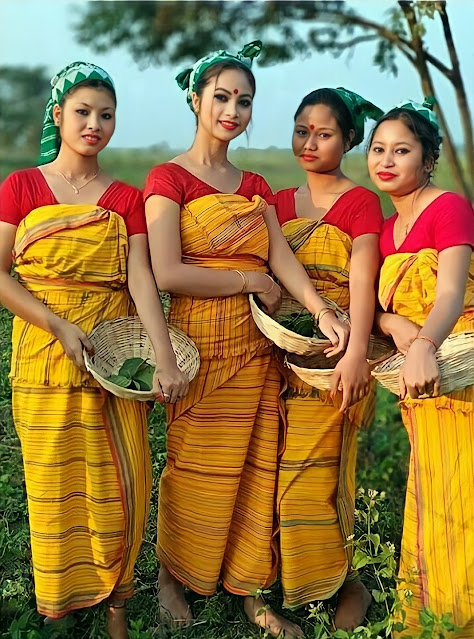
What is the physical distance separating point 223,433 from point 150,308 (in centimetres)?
50

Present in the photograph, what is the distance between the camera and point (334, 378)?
2197mm

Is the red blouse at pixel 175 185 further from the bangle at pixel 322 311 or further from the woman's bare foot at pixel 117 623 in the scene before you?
the woman's bare foot at pixel 117 623

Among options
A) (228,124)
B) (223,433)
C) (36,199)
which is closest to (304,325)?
(223,433)

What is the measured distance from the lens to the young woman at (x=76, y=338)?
83.7 inches

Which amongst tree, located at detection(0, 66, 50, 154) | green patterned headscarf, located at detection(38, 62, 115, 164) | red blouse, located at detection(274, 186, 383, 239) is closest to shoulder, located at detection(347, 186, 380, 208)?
red blouse, located at detection(274, 186, 383, 239)

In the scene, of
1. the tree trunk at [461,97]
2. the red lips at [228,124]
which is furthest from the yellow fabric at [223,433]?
the tree trunk at [461,97]

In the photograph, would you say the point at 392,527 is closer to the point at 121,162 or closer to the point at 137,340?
the point at 137,340

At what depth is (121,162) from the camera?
617 centimetres

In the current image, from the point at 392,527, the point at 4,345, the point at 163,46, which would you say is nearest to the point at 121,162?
the point at 163,46

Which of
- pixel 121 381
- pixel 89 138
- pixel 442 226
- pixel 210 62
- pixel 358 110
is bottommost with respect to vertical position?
pixel 121 381

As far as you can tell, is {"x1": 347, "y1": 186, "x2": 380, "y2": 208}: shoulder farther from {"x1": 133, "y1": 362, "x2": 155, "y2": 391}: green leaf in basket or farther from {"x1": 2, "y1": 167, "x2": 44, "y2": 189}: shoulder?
{"x1": 2, "y1": 167, "x2": 44, "y2": 189}: shoulder

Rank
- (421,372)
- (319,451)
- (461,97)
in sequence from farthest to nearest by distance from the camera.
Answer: (461,97), (319,451), (421,372)

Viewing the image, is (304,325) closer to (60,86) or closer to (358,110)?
(358,110)

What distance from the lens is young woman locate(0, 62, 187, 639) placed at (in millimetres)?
2125
